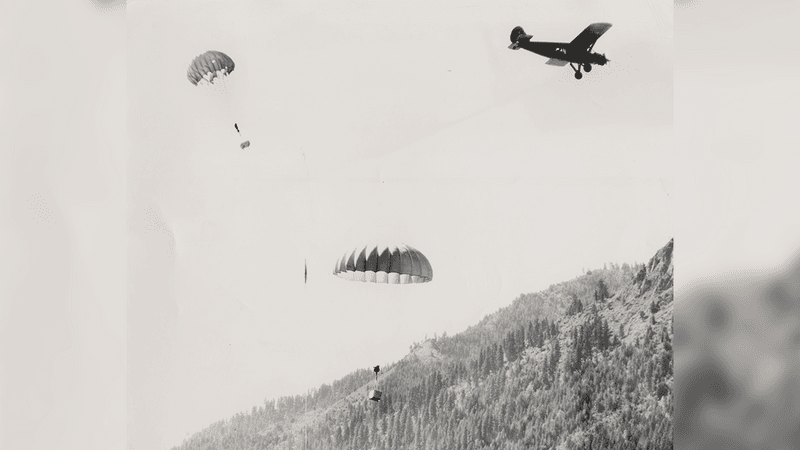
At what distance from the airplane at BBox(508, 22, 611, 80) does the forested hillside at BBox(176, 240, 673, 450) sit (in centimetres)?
91

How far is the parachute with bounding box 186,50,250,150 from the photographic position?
104 inches

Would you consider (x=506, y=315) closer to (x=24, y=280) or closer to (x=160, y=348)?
(x=160, y=348)

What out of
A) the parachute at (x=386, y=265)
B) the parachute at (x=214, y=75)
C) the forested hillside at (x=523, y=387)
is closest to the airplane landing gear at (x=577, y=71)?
the forested hillside at (x=523, y=387)

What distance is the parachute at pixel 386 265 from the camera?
252 cm

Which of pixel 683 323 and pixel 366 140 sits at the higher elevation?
pixel 366 140

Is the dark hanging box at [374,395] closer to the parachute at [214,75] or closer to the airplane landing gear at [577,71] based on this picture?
the parachute at [214,75]

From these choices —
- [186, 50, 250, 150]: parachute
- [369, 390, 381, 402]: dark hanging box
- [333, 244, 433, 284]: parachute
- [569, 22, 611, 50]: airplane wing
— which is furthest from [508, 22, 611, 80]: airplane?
[369, 390, 381, 402]: dark hanging box

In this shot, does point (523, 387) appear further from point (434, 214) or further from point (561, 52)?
point (561, 52)

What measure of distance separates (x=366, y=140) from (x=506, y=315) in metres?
1.02

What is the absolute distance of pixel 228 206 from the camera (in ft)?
8.86

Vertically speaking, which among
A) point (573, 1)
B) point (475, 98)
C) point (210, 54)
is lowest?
point (475, 98)

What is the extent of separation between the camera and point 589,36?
265cm

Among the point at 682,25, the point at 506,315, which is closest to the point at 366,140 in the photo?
the point at 506,315

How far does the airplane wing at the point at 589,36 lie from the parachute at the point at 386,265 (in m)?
1.19
